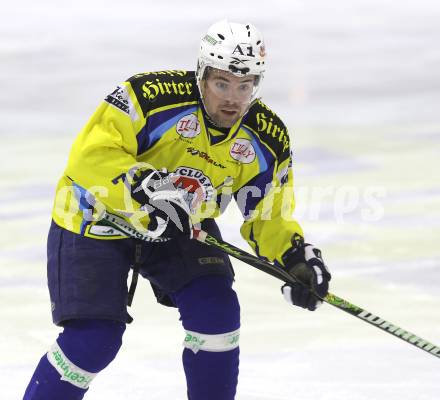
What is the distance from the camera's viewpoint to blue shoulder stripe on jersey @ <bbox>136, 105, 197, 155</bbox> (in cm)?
354

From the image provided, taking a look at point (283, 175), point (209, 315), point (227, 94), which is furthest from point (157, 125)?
point (209, 315)

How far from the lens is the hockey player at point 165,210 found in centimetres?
342

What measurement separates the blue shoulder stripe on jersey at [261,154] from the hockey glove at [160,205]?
0.30 m

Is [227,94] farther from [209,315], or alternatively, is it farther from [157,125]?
[209,315]

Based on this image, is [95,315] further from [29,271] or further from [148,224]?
[29,271]

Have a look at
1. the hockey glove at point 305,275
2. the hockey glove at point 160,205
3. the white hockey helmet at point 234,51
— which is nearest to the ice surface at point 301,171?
the hockey glove at point 305,275

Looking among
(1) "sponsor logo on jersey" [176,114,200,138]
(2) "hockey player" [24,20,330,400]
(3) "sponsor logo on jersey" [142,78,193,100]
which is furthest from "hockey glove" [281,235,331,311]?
(3) "sponsor logo on jersey" [142,78,193,100]

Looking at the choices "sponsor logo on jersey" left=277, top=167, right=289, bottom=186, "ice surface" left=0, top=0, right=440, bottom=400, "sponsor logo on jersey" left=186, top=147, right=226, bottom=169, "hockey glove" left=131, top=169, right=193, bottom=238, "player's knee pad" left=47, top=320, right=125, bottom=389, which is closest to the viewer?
"player's knee pad" left=47, top=320, right=125, bottom=389

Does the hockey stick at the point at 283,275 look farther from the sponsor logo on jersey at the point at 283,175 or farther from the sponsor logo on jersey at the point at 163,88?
the sponsor logo on jersey at the point at 163,88

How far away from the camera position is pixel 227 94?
3514 millimetres

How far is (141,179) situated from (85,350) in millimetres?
517

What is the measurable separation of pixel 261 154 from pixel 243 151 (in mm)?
60

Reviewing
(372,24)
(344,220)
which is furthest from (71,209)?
(372,24)

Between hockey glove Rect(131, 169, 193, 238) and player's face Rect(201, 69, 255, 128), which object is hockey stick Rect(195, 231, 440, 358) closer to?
hockey glove Rect(131, 169, 193, 238)
